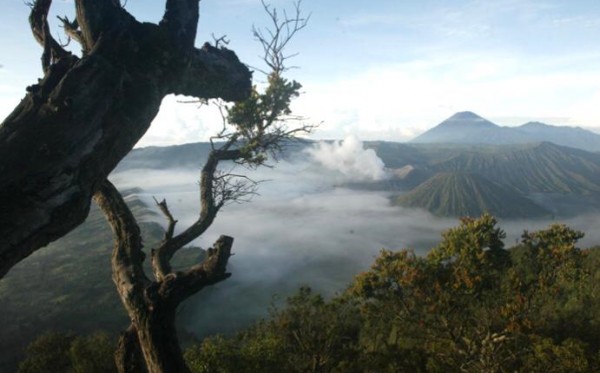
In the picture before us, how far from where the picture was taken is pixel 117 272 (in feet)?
25.2

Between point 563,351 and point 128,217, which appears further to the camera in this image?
point 563,351

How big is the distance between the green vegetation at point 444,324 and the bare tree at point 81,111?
1409cm

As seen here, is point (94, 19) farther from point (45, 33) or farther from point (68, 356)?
point (68, 356)

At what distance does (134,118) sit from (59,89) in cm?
99

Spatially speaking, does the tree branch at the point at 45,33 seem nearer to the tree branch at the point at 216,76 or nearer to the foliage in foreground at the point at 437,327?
the tree branch at the point at 216,76

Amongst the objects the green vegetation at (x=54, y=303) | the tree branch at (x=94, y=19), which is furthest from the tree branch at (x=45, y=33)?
the green vegetation at (x=54, y=303)

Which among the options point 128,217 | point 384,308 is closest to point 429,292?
point 384,308

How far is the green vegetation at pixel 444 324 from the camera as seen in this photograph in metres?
19.8

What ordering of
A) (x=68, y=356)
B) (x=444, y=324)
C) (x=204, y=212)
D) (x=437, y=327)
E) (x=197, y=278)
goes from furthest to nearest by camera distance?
(x=437, y=327) → (x=444, y=324) → (x=68, y=356) → (x=204, y=212) → (x=197, y=278)

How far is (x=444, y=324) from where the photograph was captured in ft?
86.3

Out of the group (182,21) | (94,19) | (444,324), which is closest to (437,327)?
(444,324)

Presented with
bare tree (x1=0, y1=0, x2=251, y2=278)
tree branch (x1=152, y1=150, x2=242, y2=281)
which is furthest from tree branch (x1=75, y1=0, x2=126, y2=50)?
tree branch (x1=152, y1=150, x2=242, y2=281)

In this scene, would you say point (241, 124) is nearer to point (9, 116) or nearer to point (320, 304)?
point (9, 116)

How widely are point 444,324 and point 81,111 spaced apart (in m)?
26.5
